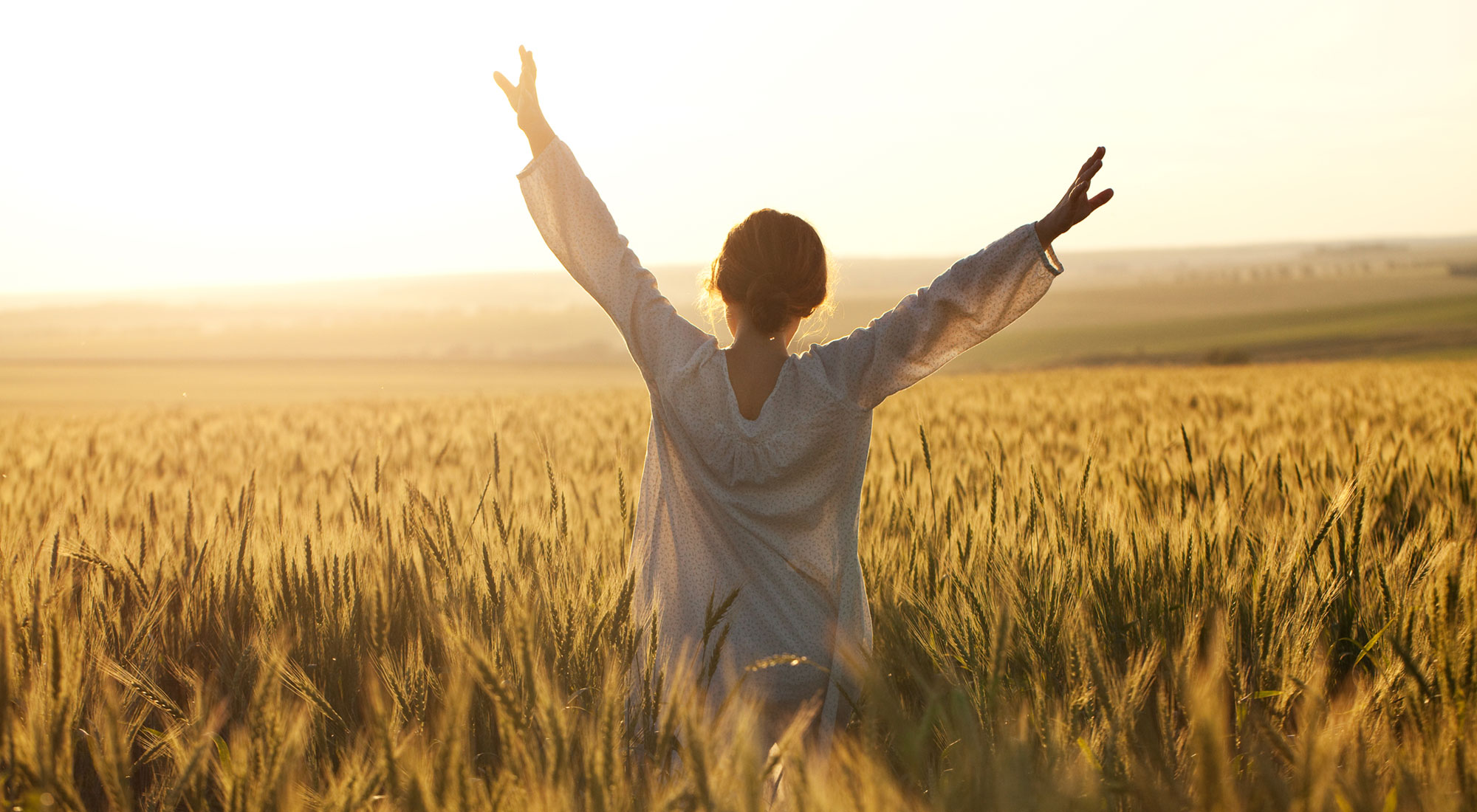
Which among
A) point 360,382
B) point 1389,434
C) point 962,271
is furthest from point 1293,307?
point 962,271

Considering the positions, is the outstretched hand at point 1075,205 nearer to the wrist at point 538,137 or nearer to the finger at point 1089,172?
the finger at point 1089,172

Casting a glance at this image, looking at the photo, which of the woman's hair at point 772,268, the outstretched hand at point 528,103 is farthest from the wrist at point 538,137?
the woman's hair at point 772,268

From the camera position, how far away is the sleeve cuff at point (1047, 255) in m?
1.81

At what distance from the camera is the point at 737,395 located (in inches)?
78.3

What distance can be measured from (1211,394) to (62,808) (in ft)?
28.3

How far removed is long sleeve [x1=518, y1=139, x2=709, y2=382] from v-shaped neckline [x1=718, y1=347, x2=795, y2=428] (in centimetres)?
8

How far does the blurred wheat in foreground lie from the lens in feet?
3.05

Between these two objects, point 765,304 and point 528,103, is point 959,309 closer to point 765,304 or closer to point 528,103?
point 765,304

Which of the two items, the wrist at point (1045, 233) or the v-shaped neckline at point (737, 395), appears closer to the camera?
the wrist at point (1045, 233)

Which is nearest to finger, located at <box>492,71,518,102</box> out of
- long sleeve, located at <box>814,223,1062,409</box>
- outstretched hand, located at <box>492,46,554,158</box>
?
outstretched hand, located at <box>492,46,554,158</box>

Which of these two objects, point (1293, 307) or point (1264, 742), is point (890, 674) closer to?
point (1264, 742)

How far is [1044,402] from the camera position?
782cm

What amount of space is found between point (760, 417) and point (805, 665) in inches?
20.6

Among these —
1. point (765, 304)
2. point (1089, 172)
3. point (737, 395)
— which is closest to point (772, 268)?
point (765, 304)
